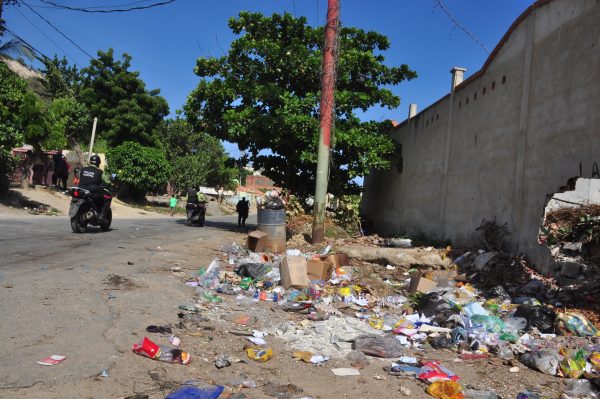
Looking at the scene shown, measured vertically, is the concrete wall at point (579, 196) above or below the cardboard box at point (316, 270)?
above

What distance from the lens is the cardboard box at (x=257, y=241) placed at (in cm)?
945

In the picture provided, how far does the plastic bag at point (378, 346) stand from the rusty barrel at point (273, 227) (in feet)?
19.1

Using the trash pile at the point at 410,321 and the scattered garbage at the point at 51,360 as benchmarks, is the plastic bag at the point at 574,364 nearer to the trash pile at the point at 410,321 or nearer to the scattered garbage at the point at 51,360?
the trash pile at the point at 410,321

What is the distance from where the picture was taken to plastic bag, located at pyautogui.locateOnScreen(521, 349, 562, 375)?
375cm

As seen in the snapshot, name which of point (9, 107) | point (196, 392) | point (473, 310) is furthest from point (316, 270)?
point (9, 107)

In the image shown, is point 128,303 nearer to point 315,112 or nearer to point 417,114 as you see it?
point 315,112

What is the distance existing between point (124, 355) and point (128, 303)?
1.35 metres

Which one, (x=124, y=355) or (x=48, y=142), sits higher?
(x=48, y=142)

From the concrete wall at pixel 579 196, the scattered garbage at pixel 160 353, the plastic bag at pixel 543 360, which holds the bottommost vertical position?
the scattered garbage at pixel 160 353

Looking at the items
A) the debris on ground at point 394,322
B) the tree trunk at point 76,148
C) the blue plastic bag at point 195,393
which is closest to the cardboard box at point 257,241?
the debris on ground at point 394,322

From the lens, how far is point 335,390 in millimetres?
3115

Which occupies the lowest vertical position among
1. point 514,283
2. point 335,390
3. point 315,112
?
point 335,390

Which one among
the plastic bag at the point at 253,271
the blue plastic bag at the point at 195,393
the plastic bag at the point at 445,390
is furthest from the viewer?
the plastic bag at the point at 253,271

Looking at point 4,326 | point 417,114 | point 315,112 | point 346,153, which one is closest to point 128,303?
point 4,326
